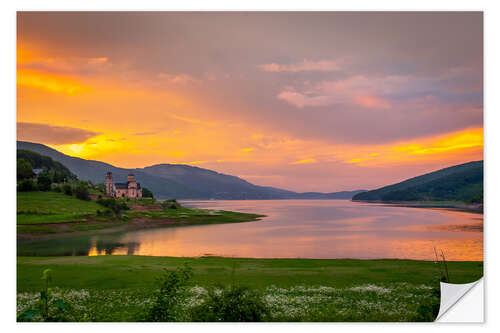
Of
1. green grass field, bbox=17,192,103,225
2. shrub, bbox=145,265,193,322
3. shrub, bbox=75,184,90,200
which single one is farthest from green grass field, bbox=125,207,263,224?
shrub, bbox=145,265,193,322

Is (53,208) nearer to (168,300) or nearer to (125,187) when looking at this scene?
(125,187)

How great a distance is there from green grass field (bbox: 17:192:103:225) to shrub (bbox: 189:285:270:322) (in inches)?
523

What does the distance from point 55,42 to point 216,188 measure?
38.9 feet

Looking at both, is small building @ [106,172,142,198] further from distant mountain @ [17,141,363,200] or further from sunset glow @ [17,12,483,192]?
sunset glow @ [17,12,483,192]

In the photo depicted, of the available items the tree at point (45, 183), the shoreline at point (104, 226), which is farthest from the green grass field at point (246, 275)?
the tree at point (45, 183)

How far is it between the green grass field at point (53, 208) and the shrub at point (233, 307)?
1328cm

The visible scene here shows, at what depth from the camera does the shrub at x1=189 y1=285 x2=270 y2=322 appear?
658 cm

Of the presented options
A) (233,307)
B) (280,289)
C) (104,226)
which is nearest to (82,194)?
(104,226)

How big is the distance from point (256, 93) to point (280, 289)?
25.8 ft

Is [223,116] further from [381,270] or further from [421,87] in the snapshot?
[381,270]

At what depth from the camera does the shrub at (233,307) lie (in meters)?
6.58

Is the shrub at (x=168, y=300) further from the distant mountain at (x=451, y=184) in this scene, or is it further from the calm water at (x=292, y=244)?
the calm water at (x=292, y=244)
